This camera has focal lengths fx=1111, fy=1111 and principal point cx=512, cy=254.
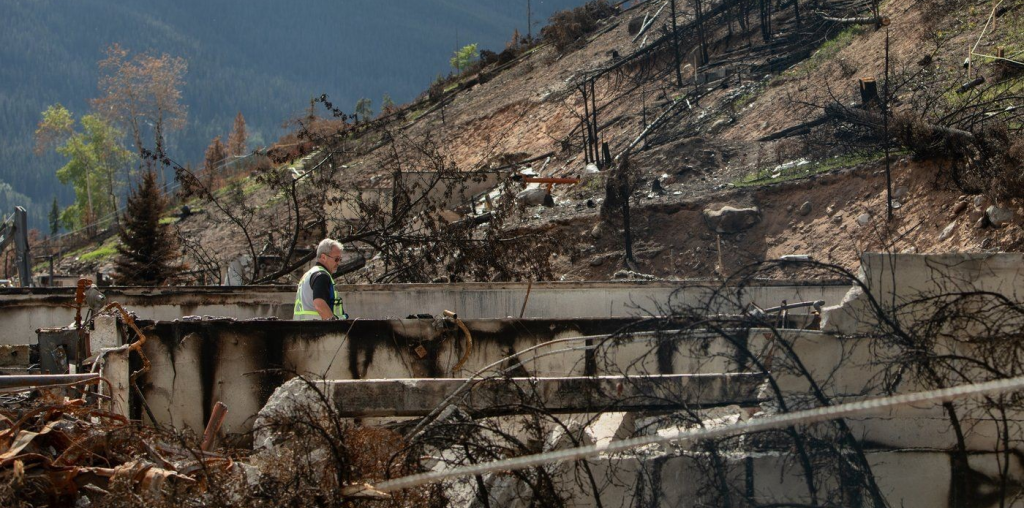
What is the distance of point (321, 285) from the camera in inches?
388

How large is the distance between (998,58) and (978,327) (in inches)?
618

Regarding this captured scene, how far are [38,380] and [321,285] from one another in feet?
8.75

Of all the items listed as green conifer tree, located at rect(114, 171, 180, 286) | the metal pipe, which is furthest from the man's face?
green conifer tree, located at rect(114, 171, 180, 286)

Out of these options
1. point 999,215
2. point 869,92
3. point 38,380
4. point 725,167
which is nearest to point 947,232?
point 999,215

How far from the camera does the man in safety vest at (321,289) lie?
9805mm

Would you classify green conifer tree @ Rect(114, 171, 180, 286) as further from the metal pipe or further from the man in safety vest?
the metal pipe

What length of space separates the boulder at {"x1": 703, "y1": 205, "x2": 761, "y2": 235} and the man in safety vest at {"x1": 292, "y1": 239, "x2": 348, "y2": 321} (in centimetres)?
1222

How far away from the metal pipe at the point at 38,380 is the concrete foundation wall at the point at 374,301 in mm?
4871

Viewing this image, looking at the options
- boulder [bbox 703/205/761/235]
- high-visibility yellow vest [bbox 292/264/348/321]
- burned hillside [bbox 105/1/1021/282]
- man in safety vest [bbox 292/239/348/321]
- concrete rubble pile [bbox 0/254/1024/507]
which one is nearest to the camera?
concrete rubble pile [bbox 0/254/1024/507]

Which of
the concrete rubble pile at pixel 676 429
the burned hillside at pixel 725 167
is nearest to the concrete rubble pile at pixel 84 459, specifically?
the concrete rubble pile at pixel 676 429

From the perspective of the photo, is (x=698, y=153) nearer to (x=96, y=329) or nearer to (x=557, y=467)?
(x=96, y=329)

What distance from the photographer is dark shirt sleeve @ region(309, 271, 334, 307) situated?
982 centimetres

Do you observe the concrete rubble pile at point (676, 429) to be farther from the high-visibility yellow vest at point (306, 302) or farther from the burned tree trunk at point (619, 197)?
the burned tree trunk at point (619, 197)

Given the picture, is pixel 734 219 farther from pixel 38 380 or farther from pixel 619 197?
pixel 38 380
